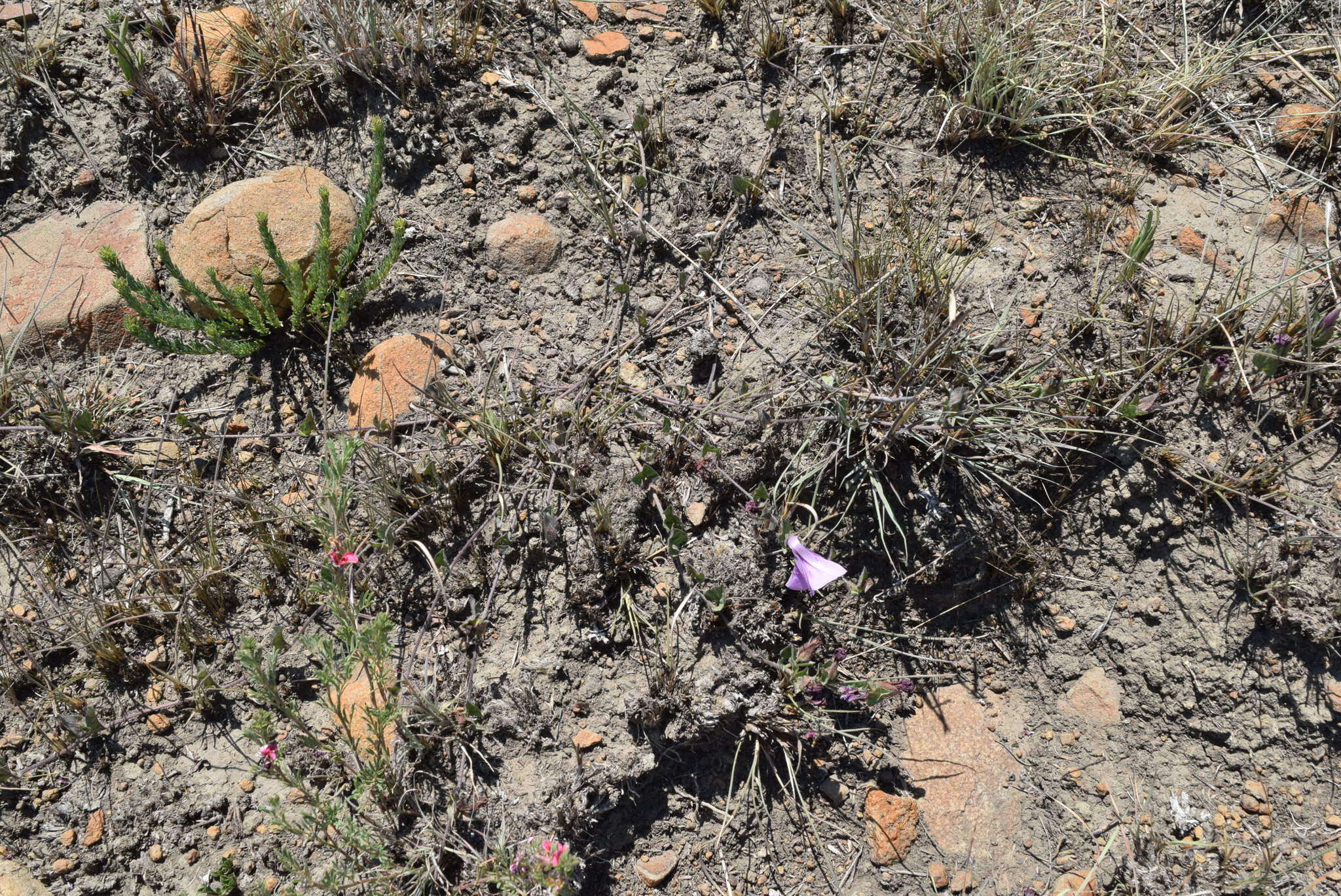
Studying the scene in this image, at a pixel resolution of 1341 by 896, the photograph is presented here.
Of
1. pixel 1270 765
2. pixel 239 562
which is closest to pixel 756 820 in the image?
pixel 1270 765

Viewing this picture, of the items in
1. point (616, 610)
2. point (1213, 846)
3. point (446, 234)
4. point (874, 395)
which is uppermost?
point (446, 234)

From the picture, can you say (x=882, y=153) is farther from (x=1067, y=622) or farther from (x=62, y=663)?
(x=62, y=663)

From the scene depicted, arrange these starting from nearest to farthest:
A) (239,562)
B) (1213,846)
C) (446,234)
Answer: (1213,846) < (239,562) < (446,234)

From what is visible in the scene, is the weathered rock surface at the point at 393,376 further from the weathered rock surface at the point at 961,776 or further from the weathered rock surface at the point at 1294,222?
the weathered rock surface at the point at 1294,222

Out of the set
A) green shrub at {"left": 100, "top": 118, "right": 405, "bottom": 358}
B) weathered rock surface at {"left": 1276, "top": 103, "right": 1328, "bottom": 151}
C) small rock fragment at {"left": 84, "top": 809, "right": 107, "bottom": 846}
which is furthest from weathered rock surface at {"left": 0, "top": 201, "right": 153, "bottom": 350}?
weathered rock surface at {"left": 1276, "top": 103, "right": 1328, "bottom": 151}

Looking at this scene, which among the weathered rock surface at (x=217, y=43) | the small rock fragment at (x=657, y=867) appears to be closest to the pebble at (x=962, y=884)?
the small rock fragment at (x=657, y=867)

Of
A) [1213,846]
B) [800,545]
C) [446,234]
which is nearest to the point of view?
[1213,846]

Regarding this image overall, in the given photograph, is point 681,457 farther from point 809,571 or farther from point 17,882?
point 17,882
